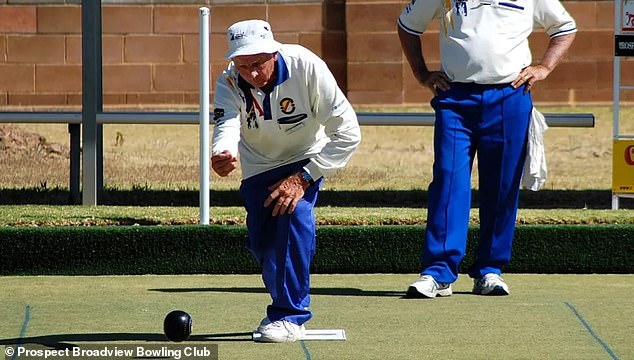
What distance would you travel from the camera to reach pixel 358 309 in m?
6.88

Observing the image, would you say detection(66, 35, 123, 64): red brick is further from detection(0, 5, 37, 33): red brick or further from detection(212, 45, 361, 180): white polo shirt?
detection(212, 45, 361, 180): white polo shirt

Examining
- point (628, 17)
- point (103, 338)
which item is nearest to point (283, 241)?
point (103, 338)

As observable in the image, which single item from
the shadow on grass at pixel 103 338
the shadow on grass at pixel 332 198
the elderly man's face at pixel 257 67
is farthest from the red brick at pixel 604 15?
the elderly man's face at pixel 257 67

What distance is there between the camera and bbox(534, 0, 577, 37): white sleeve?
742 cm

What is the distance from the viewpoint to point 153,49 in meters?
14.5

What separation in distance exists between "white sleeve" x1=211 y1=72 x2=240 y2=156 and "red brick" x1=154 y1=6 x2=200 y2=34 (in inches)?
339

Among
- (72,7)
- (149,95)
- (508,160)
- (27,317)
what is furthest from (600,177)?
(27,317)

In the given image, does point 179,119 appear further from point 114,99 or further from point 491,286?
point 114,99

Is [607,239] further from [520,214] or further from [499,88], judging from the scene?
[499,88]

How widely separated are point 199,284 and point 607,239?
7.20 feet

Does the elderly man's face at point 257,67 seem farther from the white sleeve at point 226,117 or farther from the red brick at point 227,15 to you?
the red brick at point 227,15

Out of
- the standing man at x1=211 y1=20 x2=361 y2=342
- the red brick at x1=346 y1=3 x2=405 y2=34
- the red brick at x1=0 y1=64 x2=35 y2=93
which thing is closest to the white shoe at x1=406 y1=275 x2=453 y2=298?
the standing man at x1=211 y1=20 x2=361 y2=342

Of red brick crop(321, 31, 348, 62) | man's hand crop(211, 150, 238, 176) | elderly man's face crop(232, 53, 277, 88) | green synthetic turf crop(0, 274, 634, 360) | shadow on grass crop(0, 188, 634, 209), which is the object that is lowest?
green synthetic turf crop(0, 274, 634, 360)

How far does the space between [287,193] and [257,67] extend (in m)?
0.52
